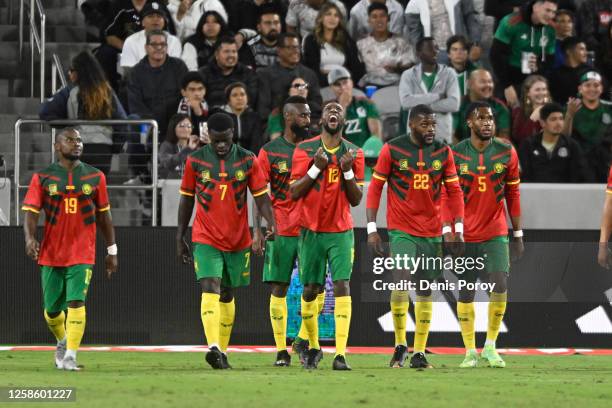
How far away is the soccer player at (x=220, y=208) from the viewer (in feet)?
44.5

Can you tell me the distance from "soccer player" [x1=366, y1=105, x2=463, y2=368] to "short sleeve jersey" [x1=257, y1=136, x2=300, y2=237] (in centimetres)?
132

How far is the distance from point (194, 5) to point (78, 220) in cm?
911

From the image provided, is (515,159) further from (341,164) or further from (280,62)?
(280,62)

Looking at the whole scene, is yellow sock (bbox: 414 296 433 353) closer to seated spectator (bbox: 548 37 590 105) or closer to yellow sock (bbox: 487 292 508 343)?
yellow sock (bbox: 487 292 508 343)

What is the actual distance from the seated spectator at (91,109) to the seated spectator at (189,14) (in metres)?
3.82

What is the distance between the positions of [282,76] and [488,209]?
20.8ft

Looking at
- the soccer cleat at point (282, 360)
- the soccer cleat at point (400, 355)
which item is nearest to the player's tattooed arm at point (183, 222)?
the soccer cleat at point (282, 360)

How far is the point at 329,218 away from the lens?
13453mm

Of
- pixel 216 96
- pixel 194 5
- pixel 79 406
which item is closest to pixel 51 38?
pixel 194 5

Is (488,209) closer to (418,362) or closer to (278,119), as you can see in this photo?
(418,362)

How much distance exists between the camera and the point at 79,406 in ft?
31.6

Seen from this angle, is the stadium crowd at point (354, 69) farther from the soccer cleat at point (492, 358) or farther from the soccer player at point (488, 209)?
the soccer cleat at point (492, 358)

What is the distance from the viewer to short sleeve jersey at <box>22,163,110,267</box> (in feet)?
44.2

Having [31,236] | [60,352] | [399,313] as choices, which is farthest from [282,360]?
[31,236]
